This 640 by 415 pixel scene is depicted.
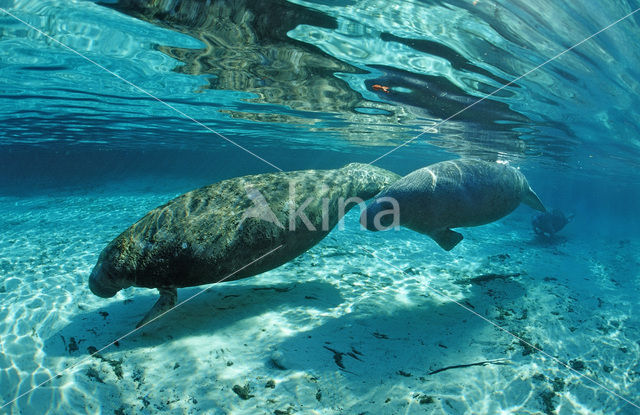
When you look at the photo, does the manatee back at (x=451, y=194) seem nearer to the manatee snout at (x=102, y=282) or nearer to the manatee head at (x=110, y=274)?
the manatee head at (x=110, y=274)

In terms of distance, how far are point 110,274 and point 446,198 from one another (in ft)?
17.6

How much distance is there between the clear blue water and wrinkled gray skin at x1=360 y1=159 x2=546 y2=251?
5.43 ft

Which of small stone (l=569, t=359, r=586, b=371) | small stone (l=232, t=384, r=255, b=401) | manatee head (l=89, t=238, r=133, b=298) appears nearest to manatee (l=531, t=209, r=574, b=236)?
small stone (l=569, t=359, r=586, b=371)

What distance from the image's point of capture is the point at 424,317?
18.0 feet

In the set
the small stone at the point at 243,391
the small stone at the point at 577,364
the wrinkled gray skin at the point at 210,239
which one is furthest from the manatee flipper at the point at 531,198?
the small stone at the point at 243,391

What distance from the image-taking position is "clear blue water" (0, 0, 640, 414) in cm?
377

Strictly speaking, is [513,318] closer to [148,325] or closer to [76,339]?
[148,325]

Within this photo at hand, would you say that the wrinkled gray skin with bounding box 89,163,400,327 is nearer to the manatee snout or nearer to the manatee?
the manatee snout

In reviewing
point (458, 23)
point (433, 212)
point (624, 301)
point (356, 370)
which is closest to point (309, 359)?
point (356, 370)

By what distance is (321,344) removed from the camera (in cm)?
443

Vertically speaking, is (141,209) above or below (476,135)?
below

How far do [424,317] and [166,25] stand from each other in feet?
27.7

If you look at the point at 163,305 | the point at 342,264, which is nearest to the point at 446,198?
the point at 342,264

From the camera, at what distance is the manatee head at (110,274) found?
4.33 m
